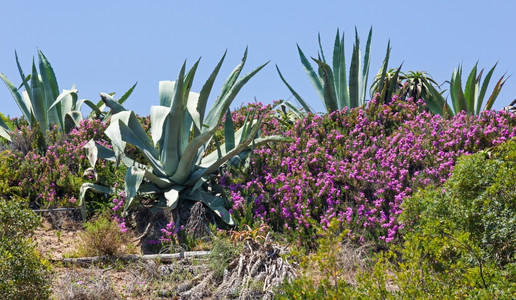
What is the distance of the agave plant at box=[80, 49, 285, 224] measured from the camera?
912 cm

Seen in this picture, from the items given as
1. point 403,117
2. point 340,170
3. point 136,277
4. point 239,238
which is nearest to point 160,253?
point 136,277

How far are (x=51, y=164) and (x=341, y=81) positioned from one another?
553 cm

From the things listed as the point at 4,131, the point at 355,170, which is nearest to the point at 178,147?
the point at 355,170

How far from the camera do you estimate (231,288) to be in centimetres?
743

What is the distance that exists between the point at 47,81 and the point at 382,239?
753 cm

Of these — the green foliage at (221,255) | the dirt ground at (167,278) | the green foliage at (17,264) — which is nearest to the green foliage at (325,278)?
the dirt ground at (167,278)

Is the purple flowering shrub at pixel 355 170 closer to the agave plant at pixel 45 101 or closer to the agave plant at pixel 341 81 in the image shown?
the agave plant at pixel 341 81

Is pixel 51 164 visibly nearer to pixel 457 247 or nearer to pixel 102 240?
pixel 102 240

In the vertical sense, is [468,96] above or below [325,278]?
above

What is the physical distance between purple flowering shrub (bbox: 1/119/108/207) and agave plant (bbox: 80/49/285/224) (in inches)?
27.2

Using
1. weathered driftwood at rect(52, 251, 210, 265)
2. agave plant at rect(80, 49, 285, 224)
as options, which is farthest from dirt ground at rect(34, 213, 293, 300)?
agave plant at rect(80, 49, 285, 224)

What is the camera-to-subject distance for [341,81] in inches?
475

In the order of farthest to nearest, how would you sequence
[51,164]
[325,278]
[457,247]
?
[51,164]
[325,278]
[457,247]

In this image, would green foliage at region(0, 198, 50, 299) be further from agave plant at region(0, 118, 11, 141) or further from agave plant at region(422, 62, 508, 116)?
agave plant at region(422, 62, 508, 116)
